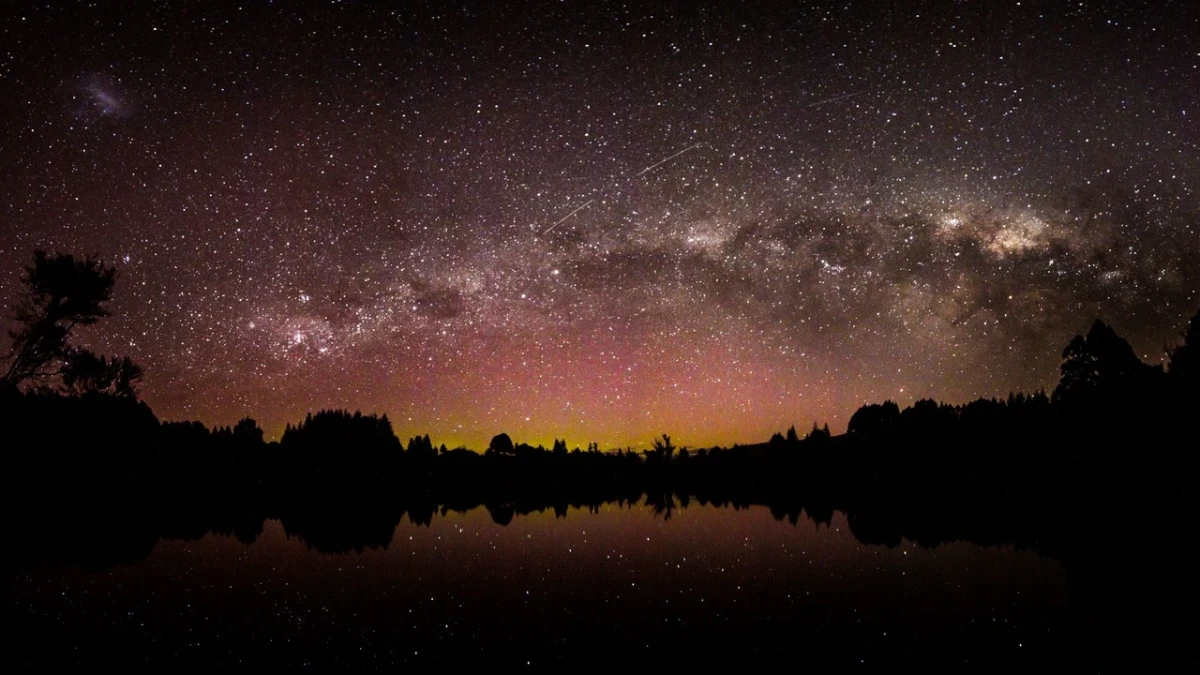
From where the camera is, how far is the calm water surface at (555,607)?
9383 mm

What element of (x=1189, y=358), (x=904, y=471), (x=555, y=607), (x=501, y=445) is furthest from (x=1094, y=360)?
(x=501, y=445)

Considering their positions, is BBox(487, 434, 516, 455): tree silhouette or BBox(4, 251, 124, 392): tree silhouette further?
BBox(487, 434, 516, 455): tree silhouette

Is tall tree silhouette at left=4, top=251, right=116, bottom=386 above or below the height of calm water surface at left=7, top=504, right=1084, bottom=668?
above

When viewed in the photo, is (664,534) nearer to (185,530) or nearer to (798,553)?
(798,553)

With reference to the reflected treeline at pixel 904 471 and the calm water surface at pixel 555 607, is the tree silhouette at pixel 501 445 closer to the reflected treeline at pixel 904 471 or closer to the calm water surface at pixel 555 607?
the reflected treeline at pixel 904 471

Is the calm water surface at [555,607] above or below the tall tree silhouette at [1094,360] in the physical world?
below

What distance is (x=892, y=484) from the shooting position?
55.4m

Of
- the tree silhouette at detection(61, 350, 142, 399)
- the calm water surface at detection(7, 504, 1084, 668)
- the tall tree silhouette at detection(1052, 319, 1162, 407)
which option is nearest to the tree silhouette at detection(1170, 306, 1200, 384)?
the tall tree silhouette at detection(1052, 319, 1162, 407)

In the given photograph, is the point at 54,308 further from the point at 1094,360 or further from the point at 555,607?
the point at 1094,360

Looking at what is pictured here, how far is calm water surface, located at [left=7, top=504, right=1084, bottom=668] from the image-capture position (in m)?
9.38

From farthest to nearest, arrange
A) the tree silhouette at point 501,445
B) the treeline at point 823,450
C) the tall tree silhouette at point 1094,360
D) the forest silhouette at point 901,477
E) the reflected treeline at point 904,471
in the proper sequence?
the tree silhouette at point 501,445 < the tall tree silhouette at point 1094,360 < the treeline at point 823,450 < the reflected treeline at point 904,471 < the forest silhouette at point 901,477

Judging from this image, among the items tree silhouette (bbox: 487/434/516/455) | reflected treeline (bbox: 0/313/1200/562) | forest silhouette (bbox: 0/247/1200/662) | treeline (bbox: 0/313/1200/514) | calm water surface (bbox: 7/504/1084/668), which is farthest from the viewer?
tree silhouette (bbox: 487/434/516/455)

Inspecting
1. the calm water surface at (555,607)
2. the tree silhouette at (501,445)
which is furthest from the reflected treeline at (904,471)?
the tree silhouette at (501,445)

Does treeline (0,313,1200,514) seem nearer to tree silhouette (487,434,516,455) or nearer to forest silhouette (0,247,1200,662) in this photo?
forest silhouette (0,247,1200,662)
